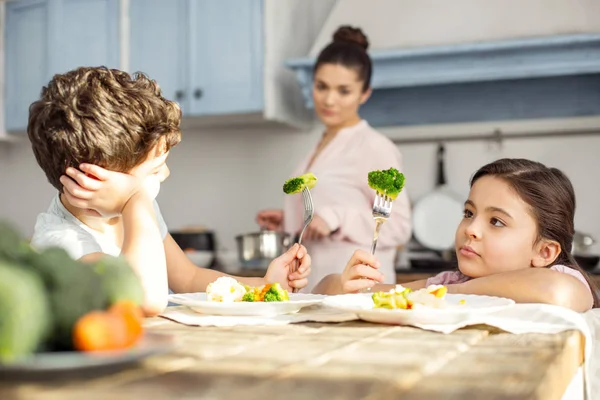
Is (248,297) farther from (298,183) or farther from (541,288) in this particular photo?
(541,288)

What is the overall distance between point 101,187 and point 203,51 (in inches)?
103

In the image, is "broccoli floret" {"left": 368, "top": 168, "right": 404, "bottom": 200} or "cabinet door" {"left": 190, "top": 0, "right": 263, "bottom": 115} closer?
"broccoli floret" {"left": 368, "top": 168, "right": 404, "bottom": 200}

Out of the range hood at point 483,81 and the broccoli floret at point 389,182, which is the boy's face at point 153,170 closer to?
the broccoli floret at point 389,182

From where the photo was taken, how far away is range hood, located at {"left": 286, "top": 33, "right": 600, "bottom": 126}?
3182 millimetres

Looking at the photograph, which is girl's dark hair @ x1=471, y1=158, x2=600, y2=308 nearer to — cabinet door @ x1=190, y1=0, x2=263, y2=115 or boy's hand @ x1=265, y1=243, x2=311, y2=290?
boy's hand @ x1=265, y1=243, x2=311, y2=290

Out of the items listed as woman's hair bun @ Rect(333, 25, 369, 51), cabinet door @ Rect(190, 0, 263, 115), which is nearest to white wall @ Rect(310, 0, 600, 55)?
cabinet door @ Rect(190, 0, 263, 115)

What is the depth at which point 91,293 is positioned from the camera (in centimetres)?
61

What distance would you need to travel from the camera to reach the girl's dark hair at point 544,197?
1587 millimetres

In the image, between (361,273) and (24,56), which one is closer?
(361,273)

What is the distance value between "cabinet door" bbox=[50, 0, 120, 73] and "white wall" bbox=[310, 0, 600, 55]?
1076mm

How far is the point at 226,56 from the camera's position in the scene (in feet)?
12.2

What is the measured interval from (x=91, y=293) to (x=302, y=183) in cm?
77

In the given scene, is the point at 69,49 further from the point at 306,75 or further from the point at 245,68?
the point at 306,75

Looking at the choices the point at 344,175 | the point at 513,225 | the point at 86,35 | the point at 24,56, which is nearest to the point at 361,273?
the point at 513,225
